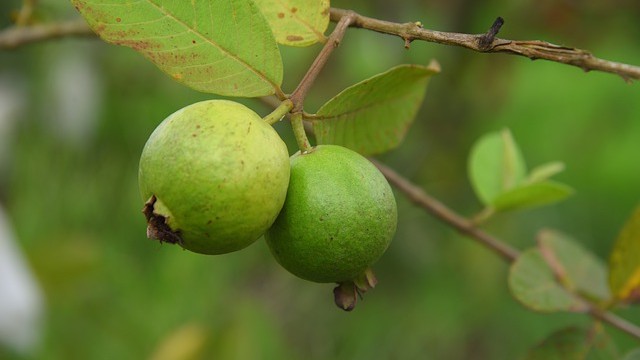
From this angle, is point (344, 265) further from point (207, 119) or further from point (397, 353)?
point (397, 353)

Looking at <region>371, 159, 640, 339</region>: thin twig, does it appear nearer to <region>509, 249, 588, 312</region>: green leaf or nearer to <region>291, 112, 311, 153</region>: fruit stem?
<region>509, 249, 588, 312</region>: green leaf

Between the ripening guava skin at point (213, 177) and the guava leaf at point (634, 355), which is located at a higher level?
the ripening guava skin at point (213, 177)

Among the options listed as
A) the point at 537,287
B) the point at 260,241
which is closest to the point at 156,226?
the point at 537,287

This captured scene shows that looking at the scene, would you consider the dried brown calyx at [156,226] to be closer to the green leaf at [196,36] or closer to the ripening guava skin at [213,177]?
the ripening guava skin at [213,177]

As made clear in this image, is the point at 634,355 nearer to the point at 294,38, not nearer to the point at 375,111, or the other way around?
the point at 375,111

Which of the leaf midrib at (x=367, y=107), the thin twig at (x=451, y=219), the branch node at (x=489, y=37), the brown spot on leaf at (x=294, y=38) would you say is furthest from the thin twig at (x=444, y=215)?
the branch node at (x=489, y=37)

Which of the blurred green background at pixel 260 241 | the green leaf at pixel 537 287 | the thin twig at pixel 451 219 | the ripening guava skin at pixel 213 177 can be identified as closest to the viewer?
the ripening guava skin at pixel 213 177
